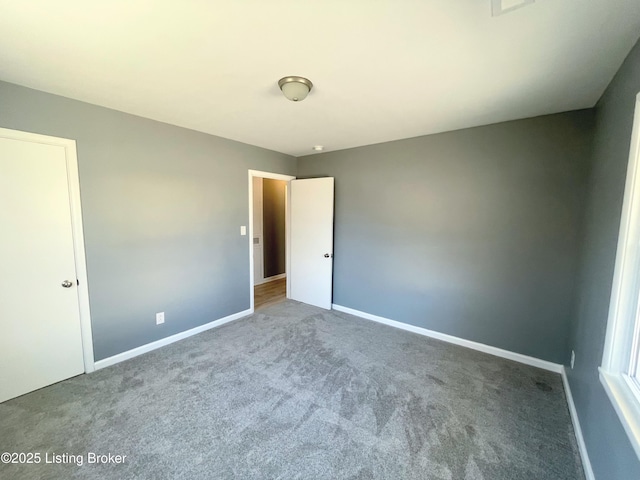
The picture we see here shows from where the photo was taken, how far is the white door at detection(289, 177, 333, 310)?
152 inches

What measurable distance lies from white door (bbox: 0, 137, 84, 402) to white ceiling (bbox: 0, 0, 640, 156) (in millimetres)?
610

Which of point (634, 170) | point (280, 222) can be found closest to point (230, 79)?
point (634, 170)

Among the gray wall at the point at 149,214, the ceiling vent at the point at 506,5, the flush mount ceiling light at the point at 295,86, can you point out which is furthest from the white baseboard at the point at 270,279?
the ceiling vent at the point at 506,5

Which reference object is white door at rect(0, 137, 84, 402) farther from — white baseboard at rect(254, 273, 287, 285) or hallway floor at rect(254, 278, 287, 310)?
white baseboard at rect(254, 273, 287, 285)

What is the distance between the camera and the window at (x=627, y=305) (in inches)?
48.3

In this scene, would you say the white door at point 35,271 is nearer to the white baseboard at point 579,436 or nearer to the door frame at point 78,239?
the door frame at point 78,239

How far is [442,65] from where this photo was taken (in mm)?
1600

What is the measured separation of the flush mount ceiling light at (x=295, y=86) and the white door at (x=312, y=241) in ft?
6.50

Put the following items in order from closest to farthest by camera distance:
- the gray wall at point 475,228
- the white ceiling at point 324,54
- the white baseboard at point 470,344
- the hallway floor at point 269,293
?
the white ceiling at point 324,54
the gray wall at point 475,228
the white baseboard at point 470,344
the hallway floor at point 269,293

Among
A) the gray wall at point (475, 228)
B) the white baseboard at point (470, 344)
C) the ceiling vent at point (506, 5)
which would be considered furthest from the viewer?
the white baseboard at point (470, 344)

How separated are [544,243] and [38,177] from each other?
4381mm

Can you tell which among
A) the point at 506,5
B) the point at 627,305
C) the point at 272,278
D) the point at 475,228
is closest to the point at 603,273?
the point at 627,305

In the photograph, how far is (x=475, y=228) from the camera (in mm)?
2756

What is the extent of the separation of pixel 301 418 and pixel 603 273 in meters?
2.17
